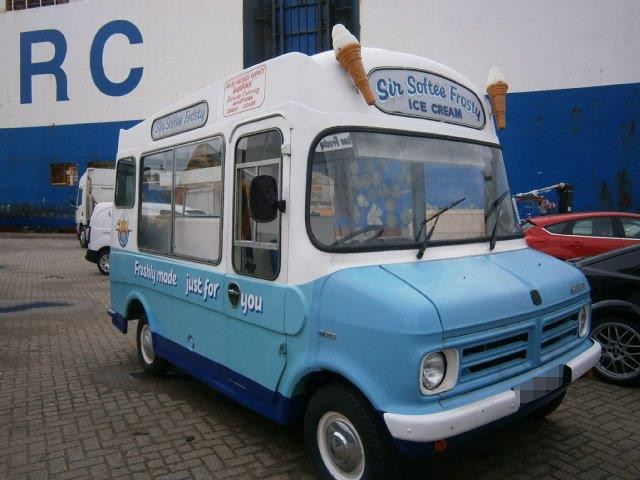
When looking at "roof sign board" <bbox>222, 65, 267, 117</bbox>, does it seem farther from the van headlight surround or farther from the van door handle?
the van headlight surround

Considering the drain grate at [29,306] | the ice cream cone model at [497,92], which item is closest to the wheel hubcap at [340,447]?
the ice cream cone model at [497,92]

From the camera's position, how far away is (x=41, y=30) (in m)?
26.1

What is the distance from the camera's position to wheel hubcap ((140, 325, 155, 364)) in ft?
17.6

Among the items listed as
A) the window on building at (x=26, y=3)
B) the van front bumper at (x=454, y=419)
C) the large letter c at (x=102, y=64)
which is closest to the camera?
the van front bumper at (x=454, y=419)

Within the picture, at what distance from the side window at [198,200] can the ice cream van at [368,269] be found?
25 millimetres

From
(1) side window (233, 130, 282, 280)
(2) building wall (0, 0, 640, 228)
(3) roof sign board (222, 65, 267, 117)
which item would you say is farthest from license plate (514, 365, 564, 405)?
(2) building wall (0, 0, 640, 228)

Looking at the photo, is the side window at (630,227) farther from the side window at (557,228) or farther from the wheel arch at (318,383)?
the wheel arch at (318,383)

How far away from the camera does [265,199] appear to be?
311 cm

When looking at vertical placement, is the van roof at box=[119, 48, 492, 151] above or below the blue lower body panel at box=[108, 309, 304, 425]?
above

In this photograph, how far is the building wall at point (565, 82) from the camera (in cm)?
1684

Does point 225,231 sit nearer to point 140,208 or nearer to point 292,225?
point 292,225

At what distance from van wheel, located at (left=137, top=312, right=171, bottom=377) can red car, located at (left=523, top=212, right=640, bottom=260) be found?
6.63 m

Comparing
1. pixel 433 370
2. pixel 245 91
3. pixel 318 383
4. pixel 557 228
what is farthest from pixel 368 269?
pixel 557 228

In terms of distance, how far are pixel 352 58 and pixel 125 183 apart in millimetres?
3536
